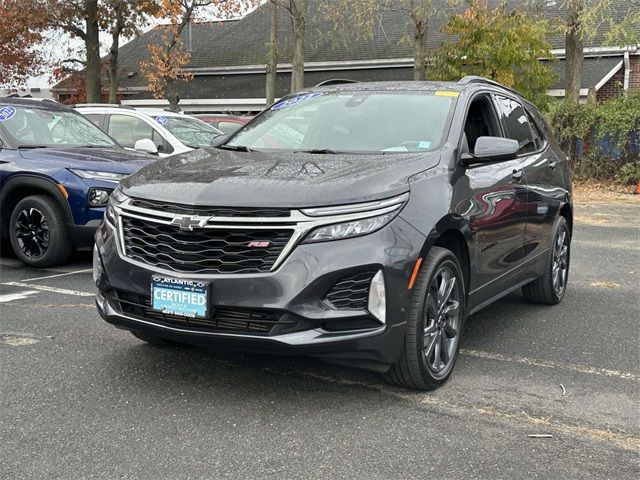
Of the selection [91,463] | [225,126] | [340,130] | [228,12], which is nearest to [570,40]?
[225,126]

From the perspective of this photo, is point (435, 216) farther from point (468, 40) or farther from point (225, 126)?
point (468, 40)

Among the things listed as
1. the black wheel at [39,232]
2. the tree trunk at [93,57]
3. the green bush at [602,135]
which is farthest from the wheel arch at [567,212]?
the tree trunk at [93,57]

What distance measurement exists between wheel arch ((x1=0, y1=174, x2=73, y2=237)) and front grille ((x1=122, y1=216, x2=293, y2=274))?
3747mm

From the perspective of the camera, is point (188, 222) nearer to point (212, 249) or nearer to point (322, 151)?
point (212, 249)

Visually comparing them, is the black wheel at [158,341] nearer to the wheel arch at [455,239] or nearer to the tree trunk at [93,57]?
the wheel arch at [455,239]

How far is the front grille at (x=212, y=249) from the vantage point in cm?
354

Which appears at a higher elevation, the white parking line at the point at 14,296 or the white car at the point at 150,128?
the white car at the point at 150,128

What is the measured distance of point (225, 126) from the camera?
13.1 m

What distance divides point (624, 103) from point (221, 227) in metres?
14.9

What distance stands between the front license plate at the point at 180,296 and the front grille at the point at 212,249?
75mm

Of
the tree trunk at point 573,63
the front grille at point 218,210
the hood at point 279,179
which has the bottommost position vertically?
the front grille at point 218,210

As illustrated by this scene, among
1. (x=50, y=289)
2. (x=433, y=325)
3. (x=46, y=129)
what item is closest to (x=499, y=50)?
(x=46, y=129)

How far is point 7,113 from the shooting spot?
26.6ft

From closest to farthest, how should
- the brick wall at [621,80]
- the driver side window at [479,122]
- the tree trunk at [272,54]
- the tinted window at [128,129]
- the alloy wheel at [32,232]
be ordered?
the driver side window at [479,122] < the alloy wheel at [32,232] < the tinted window at [128,129] < the brick wall at [621,80] < the tree trunk at [272,54]
